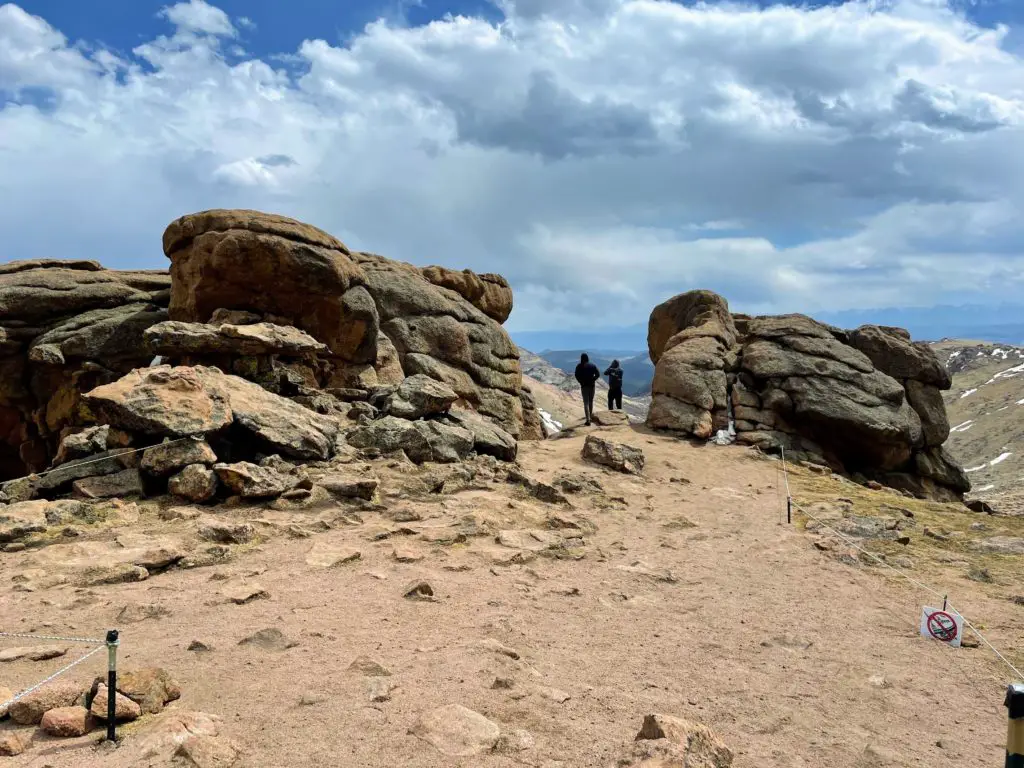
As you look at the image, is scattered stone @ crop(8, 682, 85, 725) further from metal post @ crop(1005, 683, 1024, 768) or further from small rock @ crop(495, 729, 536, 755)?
metal post @ crop(1005, 683, 1024, 768)

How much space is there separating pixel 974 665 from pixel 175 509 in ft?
43.8

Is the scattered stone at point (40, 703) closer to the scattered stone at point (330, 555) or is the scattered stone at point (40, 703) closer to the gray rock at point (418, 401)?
the scattered stone at point (330, 555)

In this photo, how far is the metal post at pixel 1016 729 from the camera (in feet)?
15.5

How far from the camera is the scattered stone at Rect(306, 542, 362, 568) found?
11.3 meters

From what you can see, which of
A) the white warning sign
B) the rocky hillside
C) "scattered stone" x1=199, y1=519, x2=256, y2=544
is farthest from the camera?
the rocky hillside

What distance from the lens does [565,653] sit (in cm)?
855

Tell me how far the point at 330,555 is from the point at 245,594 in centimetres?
206

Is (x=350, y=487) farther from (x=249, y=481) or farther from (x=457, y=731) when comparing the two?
(x=457, y=731)

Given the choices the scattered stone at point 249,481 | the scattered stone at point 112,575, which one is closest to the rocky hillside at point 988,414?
the scattered stone at point 249,481

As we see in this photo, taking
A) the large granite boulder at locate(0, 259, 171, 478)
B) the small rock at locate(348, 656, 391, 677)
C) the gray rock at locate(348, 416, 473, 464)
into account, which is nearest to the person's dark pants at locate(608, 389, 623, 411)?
the gray rock at locate(348, 416, 473, 464)

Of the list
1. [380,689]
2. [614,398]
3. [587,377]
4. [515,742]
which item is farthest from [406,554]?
[614,398]

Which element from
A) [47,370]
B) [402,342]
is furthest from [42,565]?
[47,370]

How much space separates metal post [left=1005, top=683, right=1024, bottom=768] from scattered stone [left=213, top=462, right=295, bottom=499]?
12513mm

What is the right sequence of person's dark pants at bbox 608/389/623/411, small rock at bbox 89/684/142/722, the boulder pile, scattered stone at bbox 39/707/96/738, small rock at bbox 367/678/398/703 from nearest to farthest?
scattered stone at bbox 39/707/96/738 → small rock at bbox 89/684/142/722 → small rock at bbox 367/678/398/703 → the boulder pile → person's dark pants at bbox 608/389/623/411
